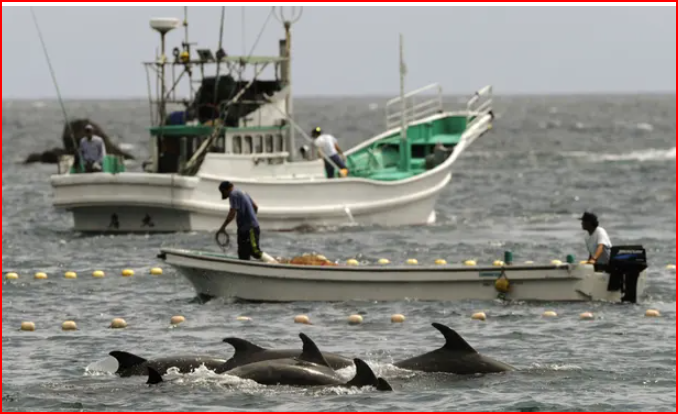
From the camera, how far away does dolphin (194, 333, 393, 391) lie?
15633 millimetres

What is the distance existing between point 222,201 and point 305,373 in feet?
48.4

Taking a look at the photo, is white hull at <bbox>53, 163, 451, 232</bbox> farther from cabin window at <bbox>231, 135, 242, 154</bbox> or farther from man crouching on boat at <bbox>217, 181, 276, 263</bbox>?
man crouching on boat at <bbox>217, 181, 276, 263</bbox>

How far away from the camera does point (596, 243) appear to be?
21562 millimetres

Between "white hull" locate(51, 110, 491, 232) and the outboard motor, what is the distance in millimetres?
10183

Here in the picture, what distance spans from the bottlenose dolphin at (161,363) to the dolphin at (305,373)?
436mm

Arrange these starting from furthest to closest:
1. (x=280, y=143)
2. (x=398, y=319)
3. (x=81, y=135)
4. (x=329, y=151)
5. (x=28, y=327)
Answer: (x=81, y=135)
(x=280, y=143)
(x=329, y=151)
(x=398, y=319)
(x=28, y=327)

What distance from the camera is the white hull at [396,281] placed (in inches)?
848

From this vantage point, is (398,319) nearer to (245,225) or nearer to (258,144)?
(245,225)

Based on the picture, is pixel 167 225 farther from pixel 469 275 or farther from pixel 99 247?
pixel 469 275

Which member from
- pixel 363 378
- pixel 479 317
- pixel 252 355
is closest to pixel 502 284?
pixel 479 317

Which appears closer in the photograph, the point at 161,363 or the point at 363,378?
the point at 363,378

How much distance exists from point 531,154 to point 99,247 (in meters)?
45.6

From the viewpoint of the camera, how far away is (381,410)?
49.1 feet

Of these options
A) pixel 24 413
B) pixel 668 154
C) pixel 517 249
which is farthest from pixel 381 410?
pixel 668 154
